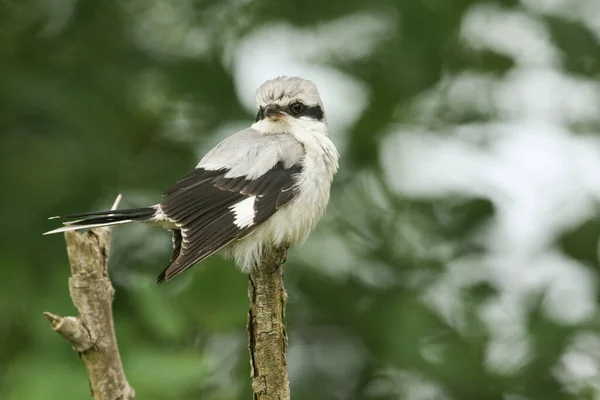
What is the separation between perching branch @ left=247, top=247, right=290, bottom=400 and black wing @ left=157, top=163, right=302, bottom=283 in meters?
0.28

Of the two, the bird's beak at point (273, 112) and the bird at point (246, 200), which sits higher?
the bird's beak at point (273, 112)

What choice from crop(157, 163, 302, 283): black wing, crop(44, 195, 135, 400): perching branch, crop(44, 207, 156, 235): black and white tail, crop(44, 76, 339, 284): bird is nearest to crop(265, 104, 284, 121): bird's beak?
crop(44, 76, 339, 284): bird

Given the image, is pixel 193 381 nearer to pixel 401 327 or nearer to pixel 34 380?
pixel 34 380

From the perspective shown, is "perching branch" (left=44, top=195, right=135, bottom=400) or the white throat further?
the white throat

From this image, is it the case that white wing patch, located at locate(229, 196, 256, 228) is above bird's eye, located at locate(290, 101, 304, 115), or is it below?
below

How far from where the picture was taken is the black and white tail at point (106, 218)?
3.10 meters

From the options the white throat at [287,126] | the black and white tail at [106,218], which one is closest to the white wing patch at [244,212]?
the black and white tail at [106,218]

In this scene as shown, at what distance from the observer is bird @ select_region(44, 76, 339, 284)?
325 cm

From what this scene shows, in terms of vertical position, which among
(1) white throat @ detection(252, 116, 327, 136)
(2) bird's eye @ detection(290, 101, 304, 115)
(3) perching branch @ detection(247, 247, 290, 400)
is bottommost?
(3) perching branch @ detection(247, 247, 290, 400)

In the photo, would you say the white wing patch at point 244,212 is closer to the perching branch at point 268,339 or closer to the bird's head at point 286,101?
the perching branch at point 268,339

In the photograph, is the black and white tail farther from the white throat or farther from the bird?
the white throat

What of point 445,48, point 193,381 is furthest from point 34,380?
point 445,48

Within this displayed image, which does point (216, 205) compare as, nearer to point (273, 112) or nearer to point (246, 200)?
point (246, 200)

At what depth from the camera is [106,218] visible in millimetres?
3207
